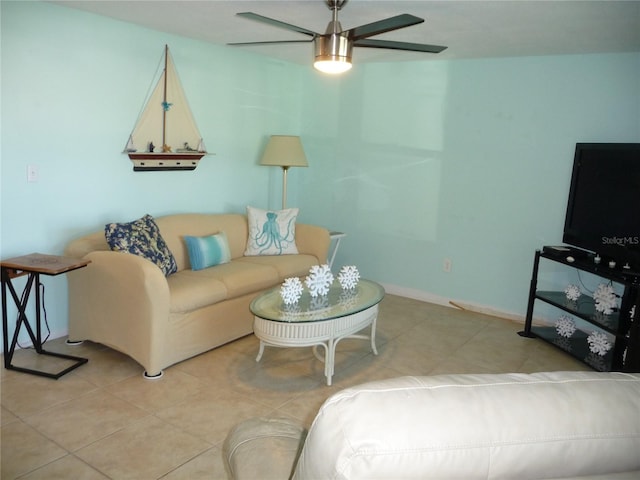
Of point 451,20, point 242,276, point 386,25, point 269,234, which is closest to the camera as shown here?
point 386,25

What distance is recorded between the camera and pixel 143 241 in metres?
3.46

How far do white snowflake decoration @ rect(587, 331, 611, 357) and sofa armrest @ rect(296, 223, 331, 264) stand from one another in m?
2.13

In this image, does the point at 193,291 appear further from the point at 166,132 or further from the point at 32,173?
the point at 166,132

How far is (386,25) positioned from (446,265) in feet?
9.27

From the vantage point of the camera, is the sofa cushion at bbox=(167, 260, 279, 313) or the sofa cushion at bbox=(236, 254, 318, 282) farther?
the sofa cushion at bbox=(236, 254, 318, 282)

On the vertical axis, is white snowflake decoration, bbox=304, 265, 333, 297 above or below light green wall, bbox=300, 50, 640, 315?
below

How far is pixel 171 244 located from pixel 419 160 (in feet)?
7.73

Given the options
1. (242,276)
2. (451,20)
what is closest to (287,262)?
(242,276)

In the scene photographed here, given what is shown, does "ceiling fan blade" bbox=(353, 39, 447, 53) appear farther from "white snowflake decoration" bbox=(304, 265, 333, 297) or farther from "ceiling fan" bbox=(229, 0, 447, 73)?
"white snowflake decoration" bbox=(304, 265, 333, 297)

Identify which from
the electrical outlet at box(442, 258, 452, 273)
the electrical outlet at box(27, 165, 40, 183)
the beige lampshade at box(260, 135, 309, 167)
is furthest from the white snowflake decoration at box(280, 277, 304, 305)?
the electrical outlet at box(442, 258, 452, 273)

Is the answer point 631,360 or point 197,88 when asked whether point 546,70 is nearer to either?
point 631,360

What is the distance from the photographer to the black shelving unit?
315cm

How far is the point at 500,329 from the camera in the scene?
4.23m

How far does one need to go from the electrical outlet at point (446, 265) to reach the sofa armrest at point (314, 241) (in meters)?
1.12
